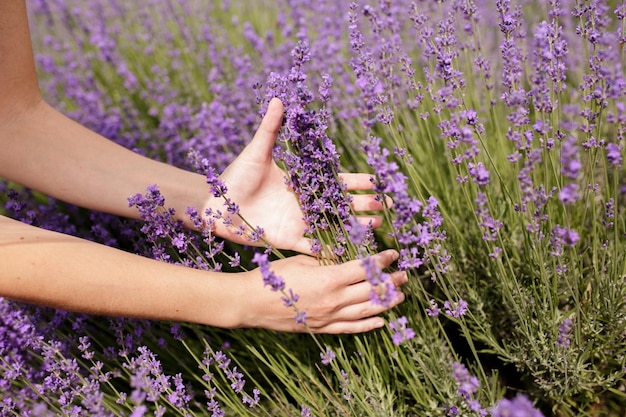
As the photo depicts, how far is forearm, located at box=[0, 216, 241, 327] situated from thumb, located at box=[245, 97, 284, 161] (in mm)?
475

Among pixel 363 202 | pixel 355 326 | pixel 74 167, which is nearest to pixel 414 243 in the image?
pixel 363 202

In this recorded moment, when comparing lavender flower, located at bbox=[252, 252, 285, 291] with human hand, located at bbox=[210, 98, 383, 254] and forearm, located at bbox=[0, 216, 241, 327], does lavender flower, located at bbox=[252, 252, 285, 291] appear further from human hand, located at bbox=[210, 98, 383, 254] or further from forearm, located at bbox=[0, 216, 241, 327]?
human hand, located at bbox=[210, 98, 383, 254]

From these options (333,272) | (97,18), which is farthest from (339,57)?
(97,18)

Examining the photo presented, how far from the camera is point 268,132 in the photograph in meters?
1.81

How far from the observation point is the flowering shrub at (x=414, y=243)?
148 centimetres

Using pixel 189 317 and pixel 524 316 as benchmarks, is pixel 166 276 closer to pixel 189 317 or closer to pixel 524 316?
pixel 189 317

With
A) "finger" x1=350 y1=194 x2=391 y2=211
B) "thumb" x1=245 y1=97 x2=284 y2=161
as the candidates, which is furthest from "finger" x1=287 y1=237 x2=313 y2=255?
"thumb" x1=245 y1=97 x2=284 y2=161

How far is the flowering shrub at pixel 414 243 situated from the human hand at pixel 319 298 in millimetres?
78

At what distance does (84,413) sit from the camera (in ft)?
5.49

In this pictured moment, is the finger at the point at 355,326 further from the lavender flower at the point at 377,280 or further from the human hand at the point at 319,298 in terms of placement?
the lavender flower at the point at 377,280

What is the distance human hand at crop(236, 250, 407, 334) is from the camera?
155cm

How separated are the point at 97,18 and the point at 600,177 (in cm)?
390

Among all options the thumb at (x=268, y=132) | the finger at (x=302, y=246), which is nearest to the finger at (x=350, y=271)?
the finger at (x=302, y=246)

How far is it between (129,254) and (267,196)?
58 cm
